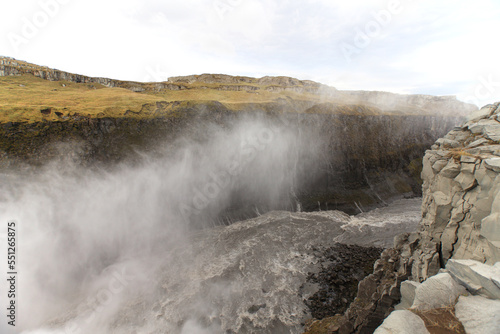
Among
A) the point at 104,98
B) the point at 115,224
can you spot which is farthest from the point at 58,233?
the point at 104,98

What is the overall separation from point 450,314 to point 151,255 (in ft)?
107

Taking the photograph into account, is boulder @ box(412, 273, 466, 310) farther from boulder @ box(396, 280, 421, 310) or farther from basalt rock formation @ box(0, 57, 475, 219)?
basalt rock formation @ box(0, 57, 475, 219)

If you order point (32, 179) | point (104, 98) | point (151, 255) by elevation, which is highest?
point (104, 98)

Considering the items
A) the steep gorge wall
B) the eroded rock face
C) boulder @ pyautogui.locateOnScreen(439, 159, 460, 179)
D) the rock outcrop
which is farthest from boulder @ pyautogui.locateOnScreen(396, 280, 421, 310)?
the steep gorge wall


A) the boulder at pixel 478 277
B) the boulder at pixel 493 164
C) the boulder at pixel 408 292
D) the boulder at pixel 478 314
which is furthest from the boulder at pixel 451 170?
the boulder at pixel 478 314

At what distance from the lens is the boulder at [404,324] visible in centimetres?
788

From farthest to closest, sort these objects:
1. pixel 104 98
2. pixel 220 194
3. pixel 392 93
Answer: pixel 392 93
pixel 104 98
pixel 220 194

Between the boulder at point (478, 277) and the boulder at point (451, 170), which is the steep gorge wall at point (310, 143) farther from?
the boulder at point (478, 277)

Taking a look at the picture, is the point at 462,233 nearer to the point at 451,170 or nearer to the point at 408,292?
the point at 451,170

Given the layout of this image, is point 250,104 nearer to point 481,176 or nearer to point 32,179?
point 32,179

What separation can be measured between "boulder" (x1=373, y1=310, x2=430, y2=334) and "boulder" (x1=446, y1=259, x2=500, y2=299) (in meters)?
2.62

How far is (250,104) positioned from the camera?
55156 mm

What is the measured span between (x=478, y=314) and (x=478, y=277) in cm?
186

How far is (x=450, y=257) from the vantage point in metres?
15.3
